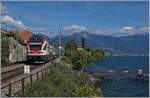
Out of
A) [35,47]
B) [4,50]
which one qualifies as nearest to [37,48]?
[35,47]

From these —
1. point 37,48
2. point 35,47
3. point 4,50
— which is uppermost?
point 35,47

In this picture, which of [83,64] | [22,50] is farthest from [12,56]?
[83,64]

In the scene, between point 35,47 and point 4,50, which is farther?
point 4,50

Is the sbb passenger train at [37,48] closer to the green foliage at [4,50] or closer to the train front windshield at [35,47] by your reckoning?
the train front windshield at [35,47]

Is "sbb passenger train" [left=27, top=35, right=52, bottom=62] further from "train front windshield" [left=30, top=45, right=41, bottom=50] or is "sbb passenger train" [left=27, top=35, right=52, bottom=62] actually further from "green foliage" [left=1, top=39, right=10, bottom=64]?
"green foliage" [left=1, top=39, right=10, bottom=64]

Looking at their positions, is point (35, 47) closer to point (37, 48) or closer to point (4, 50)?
point (37, 48)

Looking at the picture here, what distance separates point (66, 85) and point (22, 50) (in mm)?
59470

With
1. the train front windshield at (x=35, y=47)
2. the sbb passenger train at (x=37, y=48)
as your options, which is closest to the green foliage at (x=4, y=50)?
the sbb passenger train at (x=37, y=48)

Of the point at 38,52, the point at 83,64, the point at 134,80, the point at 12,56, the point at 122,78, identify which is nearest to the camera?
the point at 38,52

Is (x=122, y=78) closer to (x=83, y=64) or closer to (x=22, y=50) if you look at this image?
(x=83, y=64)

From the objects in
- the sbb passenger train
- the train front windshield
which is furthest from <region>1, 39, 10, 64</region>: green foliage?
the train front windshield

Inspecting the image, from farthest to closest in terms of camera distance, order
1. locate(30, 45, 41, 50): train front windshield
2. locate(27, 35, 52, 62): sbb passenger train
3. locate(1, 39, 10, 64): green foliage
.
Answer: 1. locate(1, 39, 10, 64): green foliage
2. locate(27, 35, 52, 62): sbb passenger train
3. locate(30, 45, 41, 50): train front windshield

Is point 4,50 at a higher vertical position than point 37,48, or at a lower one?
lower

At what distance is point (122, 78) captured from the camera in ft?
333
